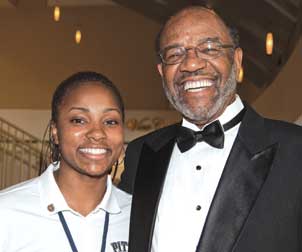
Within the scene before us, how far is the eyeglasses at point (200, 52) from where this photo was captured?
6.19 ft

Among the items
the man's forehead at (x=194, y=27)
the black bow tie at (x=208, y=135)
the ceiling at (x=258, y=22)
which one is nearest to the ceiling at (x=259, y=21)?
the ceiling at (x=258, y=22)

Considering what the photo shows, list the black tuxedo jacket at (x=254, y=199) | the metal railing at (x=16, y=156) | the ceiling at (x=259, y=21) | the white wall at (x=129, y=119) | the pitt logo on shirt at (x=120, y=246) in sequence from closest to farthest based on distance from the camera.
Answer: the black tuxedo jacket at (x=254, y=199) < the pitt logo on shirt at (x=120, y=246) < the ceiling at (x=259, y=21) < the metal railing at (x=16, y=156) < the white wall at (x=129, y=119)

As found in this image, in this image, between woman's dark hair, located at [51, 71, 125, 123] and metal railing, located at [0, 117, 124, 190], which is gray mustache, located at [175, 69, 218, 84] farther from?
metal railing, located at [0, 117, 124, 190]

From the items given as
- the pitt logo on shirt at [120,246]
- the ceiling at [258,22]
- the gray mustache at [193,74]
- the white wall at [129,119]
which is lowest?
the pitt logo on shirt at [120,246]

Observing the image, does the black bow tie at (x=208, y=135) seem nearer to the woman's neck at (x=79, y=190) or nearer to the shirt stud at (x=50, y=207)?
the woman's neck at (x=79, y=190)

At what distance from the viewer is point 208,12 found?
Result: 1.97 m

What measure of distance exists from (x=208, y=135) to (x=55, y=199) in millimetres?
581

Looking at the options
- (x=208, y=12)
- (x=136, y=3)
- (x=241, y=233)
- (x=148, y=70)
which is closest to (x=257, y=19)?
(x=136, y=3)

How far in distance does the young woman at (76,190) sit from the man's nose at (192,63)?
0.92 feet

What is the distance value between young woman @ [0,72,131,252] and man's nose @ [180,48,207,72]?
0.28 metres

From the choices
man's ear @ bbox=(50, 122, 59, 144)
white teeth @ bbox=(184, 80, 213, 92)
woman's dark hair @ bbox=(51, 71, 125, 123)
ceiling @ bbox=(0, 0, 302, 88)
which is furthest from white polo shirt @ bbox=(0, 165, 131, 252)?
ceiling @ bbox=(0, 0, 302, 88)

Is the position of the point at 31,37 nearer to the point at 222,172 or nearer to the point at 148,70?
the point at 148,70

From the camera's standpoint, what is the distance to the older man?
1.66 metres

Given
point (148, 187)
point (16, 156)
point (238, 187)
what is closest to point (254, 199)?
point (238, 187)
